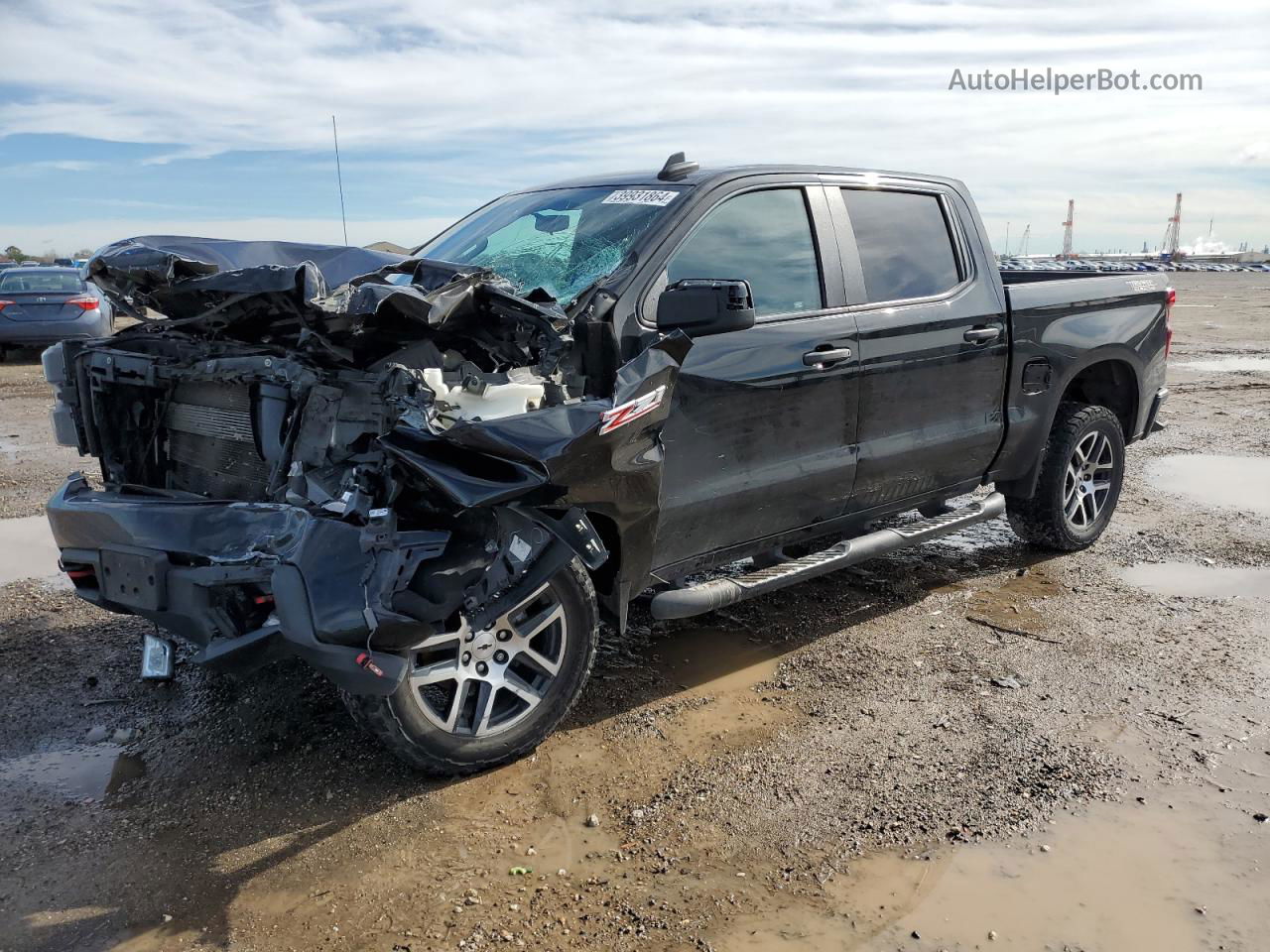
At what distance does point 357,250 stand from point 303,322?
867 millimetres

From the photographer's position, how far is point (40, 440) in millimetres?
9344

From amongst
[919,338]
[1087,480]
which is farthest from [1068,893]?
[1087,480]

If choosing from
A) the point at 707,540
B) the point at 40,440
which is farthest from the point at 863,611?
the point at 40,440

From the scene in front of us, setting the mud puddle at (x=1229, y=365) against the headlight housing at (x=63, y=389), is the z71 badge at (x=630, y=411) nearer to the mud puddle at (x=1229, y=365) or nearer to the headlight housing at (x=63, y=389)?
the headlight housing at (x=63, y=389)

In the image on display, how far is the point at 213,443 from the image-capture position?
3.81 m

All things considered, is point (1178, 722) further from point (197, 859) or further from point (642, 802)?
point (197, 859)

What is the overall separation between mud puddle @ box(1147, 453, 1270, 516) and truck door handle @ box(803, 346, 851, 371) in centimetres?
381

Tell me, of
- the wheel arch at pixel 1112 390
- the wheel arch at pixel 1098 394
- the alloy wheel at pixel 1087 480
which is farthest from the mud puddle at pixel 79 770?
A: the wheel arch at pixel 1112 390

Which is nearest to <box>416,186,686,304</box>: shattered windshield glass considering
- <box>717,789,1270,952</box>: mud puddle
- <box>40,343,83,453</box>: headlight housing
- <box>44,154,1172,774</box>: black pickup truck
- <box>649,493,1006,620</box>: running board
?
<box>44,154,1172,774</box>: black pickup truck

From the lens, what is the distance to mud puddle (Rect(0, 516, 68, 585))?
545 cm

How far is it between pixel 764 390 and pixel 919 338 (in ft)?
3.40

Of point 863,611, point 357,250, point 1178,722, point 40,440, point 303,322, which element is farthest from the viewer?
point 40,440

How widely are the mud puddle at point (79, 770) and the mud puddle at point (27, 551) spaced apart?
1926 mm

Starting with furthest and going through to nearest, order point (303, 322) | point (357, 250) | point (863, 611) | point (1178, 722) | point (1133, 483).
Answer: point (1133, 483) → point (863, 611) → point (357, 250) → point (1178, 722) → point (303, 322)
